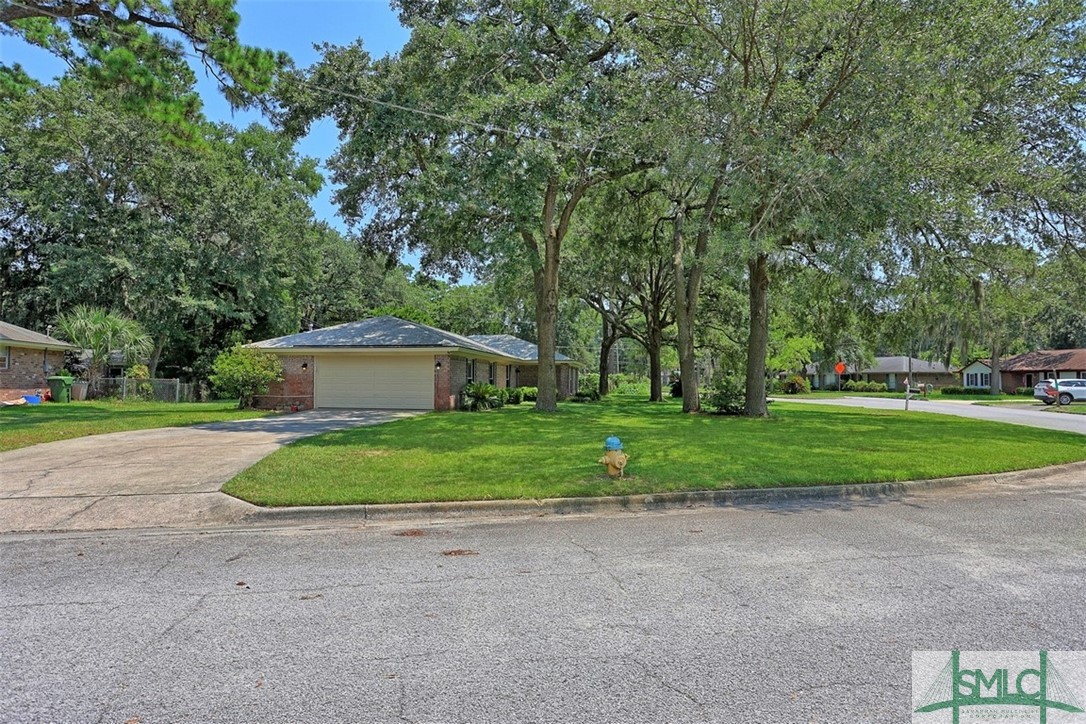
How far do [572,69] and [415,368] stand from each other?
1136 centimetres

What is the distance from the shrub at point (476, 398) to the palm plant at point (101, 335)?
15564mm

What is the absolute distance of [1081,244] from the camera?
49.5 ft

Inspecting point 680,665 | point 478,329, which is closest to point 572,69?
point 680,665

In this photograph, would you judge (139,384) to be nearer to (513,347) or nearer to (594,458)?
(513,347)

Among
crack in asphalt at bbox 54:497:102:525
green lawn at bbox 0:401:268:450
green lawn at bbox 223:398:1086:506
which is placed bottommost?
crack in asphalt at bbox 54:497:102:525

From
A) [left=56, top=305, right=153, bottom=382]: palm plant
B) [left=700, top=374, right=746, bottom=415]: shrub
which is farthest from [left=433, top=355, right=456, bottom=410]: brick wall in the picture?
[left=56, top=305, right=153, bottom=382]: palm plant

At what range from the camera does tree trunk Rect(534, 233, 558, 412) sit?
21422 millimetres

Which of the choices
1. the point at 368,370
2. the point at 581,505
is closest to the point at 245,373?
the point at 368,370

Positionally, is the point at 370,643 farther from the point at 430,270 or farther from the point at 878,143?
the point at 430,270

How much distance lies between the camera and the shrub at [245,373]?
21.2 metres

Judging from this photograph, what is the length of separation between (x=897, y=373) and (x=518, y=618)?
75.6 metres

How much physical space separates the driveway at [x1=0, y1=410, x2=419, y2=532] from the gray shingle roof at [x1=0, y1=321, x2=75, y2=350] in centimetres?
1649

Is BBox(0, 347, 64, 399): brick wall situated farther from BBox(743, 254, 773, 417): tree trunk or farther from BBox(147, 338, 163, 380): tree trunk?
BBox(743, 254, 773, 417): tree trunk

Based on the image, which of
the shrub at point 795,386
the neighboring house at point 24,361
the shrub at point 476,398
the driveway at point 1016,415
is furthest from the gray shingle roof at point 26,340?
the shrub at point 795,386
